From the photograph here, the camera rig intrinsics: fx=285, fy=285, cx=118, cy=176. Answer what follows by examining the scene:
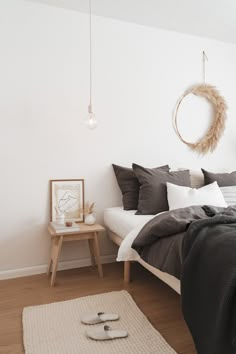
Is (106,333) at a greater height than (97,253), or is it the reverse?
(97,253)

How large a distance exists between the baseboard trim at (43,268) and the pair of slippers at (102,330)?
960mm

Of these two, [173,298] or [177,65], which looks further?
[177,65]

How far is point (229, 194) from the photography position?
9.18 ft

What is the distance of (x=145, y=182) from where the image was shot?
9.05ft

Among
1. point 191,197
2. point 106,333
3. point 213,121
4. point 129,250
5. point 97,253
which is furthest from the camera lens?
point 213,121

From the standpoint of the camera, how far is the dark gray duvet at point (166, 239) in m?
1.73

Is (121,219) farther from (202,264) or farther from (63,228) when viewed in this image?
(202,264)

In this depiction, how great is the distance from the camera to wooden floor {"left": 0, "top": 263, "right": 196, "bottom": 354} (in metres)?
1.78

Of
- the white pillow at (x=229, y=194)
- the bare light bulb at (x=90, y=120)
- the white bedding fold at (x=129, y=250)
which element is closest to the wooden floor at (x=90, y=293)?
the white bedding fold at (x=129, y=250)

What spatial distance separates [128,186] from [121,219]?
1.45 feet

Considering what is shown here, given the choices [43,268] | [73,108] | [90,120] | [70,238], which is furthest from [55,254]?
[73,108]

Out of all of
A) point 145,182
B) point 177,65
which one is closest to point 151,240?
point 145,182

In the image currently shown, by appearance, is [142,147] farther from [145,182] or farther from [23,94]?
Answer: [23,94]

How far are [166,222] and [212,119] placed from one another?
218cm
